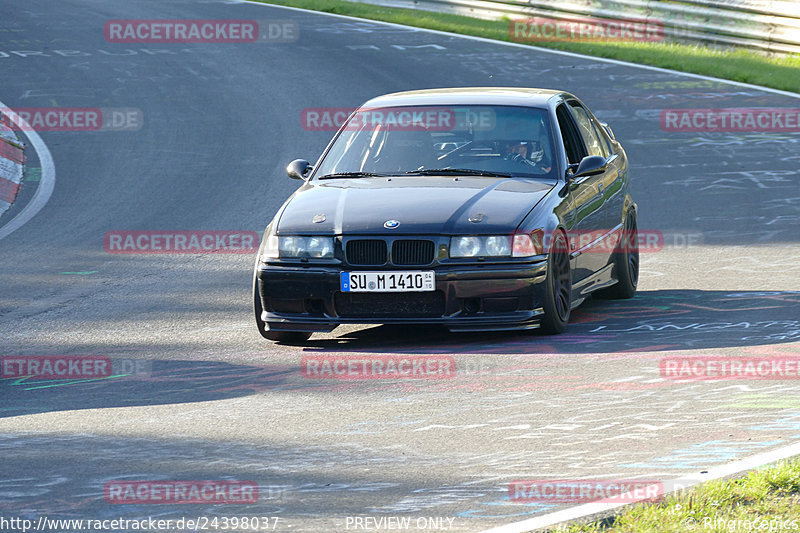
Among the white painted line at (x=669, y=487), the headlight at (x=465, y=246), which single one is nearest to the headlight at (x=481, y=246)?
the headlight at (x=465, y=246)

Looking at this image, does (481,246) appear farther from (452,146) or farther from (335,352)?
(452,146)

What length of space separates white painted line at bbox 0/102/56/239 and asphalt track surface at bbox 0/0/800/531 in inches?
5.5

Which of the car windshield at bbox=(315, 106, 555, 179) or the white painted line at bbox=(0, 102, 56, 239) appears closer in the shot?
the car windshield at bbox=(315, 106, 555, 179)

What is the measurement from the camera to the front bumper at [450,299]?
838 cm

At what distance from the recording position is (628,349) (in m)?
8.36

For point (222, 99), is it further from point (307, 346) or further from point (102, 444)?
point (102, 444)

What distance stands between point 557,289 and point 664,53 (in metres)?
16.5

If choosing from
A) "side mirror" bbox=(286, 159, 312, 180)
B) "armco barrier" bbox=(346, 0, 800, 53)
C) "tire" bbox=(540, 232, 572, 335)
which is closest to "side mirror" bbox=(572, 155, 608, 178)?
"tire" bbox=(540, 232, 572, 335)

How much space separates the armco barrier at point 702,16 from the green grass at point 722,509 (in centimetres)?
1904

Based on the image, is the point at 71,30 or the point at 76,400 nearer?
the point at 76,400

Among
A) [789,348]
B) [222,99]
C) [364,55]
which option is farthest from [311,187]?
[364,55]

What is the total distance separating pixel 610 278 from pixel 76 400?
14.6 feet

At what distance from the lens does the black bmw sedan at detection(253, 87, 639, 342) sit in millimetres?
8406

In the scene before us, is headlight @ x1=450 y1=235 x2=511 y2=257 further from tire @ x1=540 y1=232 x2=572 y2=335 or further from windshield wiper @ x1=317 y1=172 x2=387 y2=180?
windshield wiper @ x1=317 y1=172 x2=387 y2=180
